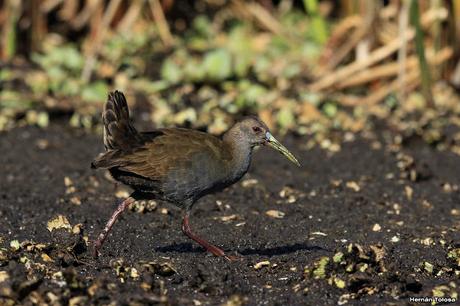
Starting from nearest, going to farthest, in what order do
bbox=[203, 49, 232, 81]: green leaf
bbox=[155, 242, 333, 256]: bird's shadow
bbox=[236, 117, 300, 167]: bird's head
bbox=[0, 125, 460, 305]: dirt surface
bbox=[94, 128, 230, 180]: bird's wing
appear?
bbox=[0, 125, 460, 305]: dirt surface < bbox=[94, 128, 230, 180]: bird's wing < bbox=[155, 242, 333, 256]: bird's shadow < bbox=[236, 117, 300, 167]: bird's head < bbox=[203, 49, 232, 81]: green leaf

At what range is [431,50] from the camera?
33.2 ft

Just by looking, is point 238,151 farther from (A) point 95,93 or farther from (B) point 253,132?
(A) point 95,93

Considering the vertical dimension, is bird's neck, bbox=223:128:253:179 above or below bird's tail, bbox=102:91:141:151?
below

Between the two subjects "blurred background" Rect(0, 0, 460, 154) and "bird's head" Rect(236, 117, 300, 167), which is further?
"blurred background" Rect(0, 0, 460, 154)

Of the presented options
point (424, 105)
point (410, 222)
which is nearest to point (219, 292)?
point (410, 222)

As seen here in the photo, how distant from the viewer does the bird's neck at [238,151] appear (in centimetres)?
571

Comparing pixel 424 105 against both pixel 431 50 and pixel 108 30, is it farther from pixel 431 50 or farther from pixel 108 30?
pixel 108 30

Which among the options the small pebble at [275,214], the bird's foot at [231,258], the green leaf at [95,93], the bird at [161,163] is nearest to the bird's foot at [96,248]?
the bird at [161,163]

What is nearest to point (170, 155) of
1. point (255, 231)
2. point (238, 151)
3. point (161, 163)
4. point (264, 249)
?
point (161, 163)

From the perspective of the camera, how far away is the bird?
17.7ft

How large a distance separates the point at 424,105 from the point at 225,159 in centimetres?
453

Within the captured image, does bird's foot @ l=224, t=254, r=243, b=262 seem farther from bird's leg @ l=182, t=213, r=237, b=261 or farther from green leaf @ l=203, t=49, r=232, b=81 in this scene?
green leaf @ l=203, t=49, r=232, b=81

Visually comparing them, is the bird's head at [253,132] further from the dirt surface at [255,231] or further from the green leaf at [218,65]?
the green leaf at [218,65]

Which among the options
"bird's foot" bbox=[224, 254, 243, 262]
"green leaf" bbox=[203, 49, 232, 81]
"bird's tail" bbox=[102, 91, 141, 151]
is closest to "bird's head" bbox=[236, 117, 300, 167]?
"bird's tail" bbox=[102, 91, 141, 151]
